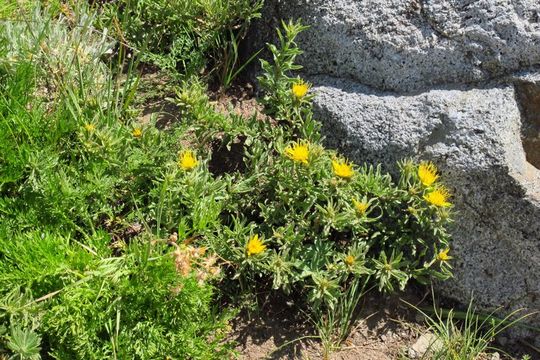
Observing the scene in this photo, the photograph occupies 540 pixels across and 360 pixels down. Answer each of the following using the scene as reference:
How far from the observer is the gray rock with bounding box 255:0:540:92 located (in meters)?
3.55

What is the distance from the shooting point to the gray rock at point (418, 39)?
3.55m

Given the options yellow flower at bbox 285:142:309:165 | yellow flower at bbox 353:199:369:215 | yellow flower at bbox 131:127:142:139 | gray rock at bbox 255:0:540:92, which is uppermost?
gray rock at bbox 255:0:540:92

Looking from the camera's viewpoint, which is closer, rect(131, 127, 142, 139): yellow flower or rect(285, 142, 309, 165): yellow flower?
rect(285, 142, 309, 165): yellow flower

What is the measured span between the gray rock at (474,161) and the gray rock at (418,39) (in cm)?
11

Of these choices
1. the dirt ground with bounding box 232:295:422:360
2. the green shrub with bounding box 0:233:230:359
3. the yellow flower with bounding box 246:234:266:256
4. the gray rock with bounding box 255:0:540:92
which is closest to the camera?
the green shrub with bounding box 0:233:230:359

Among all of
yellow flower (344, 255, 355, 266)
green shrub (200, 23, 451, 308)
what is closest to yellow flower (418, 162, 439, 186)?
green shrub (200, 23, 451, 308)

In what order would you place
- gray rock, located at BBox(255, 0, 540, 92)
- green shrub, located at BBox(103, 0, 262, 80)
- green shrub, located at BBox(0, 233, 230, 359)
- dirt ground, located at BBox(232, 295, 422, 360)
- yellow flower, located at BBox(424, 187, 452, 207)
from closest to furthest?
green shrub, located at BBox(0, 233, 230, 359) < yellow flower, located at BBox(424, 187, 452, 207) < dirt ground, located at BBox(232, 295, 422, 360) < gray rock, located at BBox(255, 0, 540, 92) < green shrub, located at BBox(103, 0, 262, 80)

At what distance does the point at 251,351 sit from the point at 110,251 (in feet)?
2.59

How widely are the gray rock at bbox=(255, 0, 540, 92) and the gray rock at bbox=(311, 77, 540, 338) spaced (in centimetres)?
11

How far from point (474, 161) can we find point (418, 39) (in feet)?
2.24

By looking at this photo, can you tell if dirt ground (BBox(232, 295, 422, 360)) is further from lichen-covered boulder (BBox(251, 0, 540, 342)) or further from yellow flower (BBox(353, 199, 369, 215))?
yellow flower (BBox(353, 199, 369, 215))

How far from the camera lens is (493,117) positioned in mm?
3480

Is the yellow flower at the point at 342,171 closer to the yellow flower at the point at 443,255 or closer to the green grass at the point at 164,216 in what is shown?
the green grass at the point at 164,216

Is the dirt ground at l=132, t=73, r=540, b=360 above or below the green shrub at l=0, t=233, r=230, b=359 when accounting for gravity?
below
